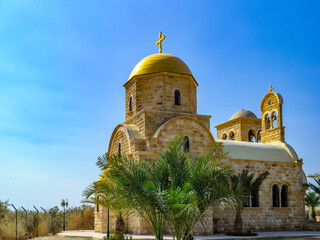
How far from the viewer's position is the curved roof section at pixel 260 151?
1853 centimetres

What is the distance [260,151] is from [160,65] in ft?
24.0

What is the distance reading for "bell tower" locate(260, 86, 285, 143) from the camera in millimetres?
21078

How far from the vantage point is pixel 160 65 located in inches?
668

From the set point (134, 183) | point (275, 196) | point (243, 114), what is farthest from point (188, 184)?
point (243, 114)

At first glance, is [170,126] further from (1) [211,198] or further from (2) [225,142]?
(1) [211,198]

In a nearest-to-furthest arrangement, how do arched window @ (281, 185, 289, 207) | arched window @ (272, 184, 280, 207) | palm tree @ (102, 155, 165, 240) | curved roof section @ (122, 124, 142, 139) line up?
palm tree @ (102, 155, 165, 240)
curved roof section @ (122, 124, 142, 139)
arched window @ (272, 184, 280, 207)
arched window @ (281, 185, 289, 207)

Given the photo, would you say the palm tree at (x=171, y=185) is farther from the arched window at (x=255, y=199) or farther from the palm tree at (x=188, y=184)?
the arched window at (x=255, y=199)

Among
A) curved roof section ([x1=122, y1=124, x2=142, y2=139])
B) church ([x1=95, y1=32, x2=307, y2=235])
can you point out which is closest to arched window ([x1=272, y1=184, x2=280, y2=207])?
church ([x1=95, y1=32, x2=307, y2=235])

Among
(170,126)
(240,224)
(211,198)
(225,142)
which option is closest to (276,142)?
(225,142)

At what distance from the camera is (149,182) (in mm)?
9570

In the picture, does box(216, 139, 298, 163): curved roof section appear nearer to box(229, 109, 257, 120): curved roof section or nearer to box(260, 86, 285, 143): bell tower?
box(260, 86, 285, 143): bell tower

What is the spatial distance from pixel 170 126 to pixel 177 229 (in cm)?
Result: 642

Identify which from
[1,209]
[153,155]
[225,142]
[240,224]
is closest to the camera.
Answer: [153,155]

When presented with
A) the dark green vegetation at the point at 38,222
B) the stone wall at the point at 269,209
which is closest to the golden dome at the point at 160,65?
the stone wall at the point at 269,209
